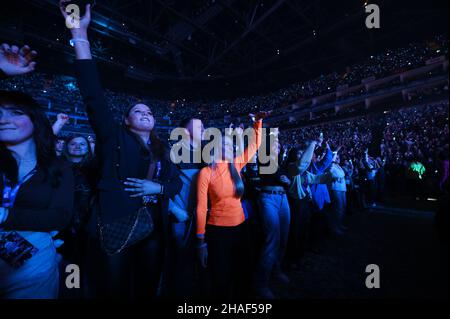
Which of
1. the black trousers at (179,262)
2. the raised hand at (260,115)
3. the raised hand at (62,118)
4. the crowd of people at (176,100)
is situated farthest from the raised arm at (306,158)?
the crowd of people at (176,100)

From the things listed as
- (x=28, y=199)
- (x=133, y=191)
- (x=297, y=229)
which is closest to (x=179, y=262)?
(x=133, y=191)

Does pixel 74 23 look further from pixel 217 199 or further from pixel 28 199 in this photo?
pixel 217 199

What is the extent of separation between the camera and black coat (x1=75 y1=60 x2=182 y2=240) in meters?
1.11

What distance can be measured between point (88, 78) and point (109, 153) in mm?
430

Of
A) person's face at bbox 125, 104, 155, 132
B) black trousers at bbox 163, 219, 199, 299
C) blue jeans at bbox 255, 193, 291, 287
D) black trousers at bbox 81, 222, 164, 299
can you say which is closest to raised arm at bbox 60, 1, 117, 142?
person's face at bbox 125, 104, 155, 132

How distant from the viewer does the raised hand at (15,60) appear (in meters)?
1.19

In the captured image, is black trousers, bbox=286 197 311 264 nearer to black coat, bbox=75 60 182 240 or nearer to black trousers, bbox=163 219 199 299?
black trousers, bbox=163 219 199 299

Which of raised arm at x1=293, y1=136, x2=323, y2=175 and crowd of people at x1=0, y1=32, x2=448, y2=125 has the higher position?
crowd of people at x1=0, y1=32, x2=448, y2=125

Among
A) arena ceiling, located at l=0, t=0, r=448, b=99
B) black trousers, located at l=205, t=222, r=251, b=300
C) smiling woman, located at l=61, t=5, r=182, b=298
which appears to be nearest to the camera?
smiling woman, located at l=61, t=5, r=182, b=298

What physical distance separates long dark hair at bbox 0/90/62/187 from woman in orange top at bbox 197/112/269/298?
103 centimetres

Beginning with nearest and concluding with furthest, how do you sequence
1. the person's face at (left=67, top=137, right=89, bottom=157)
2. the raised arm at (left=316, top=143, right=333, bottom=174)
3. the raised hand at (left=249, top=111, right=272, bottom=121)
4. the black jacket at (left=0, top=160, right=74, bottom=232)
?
1. the black jacket at (left=0, top=160, right=74, bottom=232)
2. the raised hand at (left=249, top=111, right=272, bottom=121)
3. the person's face at (left=67, top=137, right=89, bottom=157)
4. the raised arm at (left=316, top=143, right=333, bottom=174)

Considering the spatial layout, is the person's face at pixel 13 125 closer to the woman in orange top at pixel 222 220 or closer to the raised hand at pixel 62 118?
the raised hand at pixel 62 118

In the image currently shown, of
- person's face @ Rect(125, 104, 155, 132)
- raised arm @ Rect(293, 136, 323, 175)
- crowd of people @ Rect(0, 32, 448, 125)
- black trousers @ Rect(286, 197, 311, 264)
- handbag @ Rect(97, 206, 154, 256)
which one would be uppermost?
crowd of people @ Rect(0, 32, 448, 125)

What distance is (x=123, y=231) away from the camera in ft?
3.83
